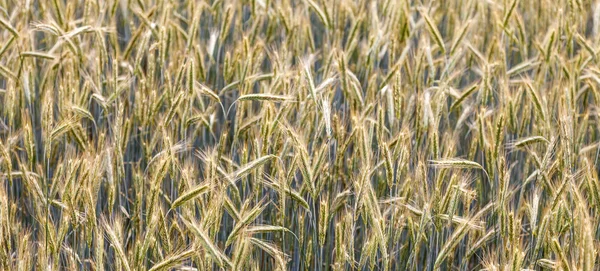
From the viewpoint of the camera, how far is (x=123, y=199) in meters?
2.95

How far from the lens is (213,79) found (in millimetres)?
3492

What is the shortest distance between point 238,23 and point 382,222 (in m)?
1.72

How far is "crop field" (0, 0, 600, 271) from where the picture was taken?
2.32 metres

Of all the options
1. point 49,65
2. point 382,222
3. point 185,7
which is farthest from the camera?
point 185,7

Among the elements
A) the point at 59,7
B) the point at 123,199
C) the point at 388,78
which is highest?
the point at 59,7

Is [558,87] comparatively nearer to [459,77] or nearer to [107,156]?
[459,77]

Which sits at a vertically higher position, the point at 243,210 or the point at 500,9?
the point at 500,9

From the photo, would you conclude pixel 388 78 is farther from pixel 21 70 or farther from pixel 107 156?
pixel 21 70

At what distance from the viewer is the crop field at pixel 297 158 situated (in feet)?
7.62

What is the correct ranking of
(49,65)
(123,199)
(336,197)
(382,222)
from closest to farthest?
(382,222)
(336,197)
(123,199)
(49,65)

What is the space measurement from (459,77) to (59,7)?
5.46ft

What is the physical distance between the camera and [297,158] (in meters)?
2.38

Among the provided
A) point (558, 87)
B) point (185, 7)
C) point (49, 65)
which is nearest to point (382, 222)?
point (558, 87)

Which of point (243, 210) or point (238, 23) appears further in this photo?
point (238, 23)
